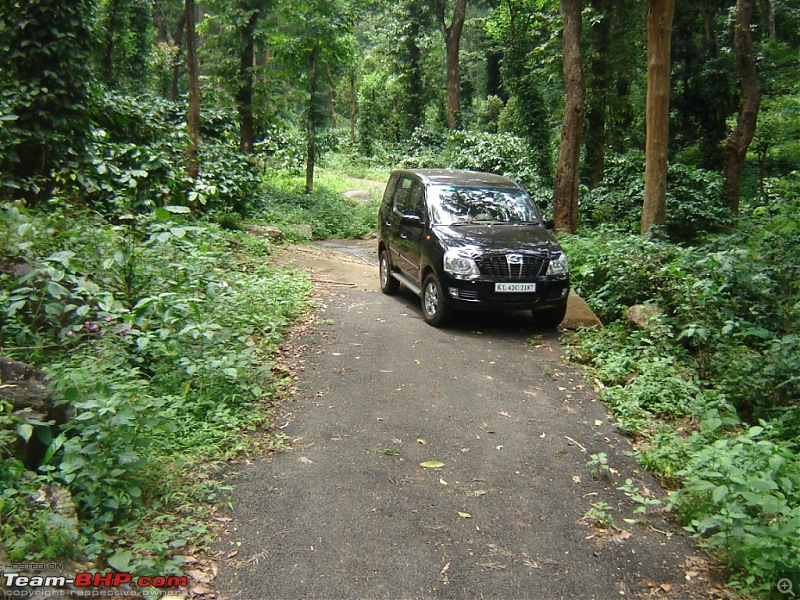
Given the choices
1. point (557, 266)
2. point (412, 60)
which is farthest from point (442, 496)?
point (412, 60)

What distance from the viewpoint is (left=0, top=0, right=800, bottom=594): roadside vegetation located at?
406 cm

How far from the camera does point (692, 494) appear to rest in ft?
14.7

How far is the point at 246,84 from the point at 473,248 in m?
13.8

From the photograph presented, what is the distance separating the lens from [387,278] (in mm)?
11297

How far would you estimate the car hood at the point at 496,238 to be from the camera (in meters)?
8.70

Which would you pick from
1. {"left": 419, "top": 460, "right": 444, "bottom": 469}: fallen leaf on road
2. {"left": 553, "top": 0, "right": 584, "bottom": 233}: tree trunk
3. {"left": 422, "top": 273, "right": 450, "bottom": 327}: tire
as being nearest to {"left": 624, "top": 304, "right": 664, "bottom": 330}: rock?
{"left": 422, "top": 273, "right": 450, "bottom": 327}: tire

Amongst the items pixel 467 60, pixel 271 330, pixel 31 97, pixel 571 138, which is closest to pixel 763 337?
→ pixel 271 330

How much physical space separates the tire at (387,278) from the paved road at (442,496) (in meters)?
3.62

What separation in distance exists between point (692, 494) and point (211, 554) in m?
3.12

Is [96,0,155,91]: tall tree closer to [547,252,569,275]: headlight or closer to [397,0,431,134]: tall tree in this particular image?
[397,0,431,134]: tall tree

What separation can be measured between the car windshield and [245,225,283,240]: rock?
6175 millimetres

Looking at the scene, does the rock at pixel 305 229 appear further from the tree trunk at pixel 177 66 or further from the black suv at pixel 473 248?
the tree trunk at pixel 177 66

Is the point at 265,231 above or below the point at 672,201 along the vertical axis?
below

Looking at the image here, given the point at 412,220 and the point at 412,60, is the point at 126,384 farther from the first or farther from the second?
the point at 412,60
